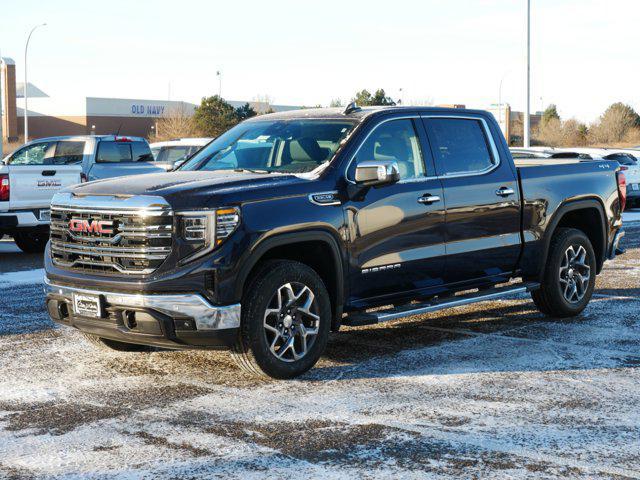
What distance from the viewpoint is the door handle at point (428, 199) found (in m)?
7.69

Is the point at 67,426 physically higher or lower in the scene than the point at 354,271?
lower

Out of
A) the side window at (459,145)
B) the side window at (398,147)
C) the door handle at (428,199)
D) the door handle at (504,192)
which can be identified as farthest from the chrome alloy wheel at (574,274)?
the side window at (398,147)

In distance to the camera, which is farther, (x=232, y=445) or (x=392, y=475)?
(x=232, y=445)

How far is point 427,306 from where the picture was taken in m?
7.73

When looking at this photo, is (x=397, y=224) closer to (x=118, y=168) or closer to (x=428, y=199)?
(x=428, y=199)

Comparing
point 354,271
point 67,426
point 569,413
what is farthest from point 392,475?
point 354,271

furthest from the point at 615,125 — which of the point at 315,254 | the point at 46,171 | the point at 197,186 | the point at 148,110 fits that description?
the point at 197,186

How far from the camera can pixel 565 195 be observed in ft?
29.9

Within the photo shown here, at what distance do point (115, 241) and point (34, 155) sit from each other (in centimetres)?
1200

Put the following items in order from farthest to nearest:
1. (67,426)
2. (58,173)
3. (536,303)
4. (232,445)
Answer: (58,173) → (536,303) → (67,426) → (232,445)

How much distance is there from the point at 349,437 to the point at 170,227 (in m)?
1.90

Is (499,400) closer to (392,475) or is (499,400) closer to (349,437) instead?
(349,437)

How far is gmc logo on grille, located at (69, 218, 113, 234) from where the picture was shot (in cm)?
667

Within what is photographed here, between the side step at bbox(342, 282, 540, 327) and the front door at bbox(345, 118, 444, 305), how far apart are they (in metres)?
0.13
